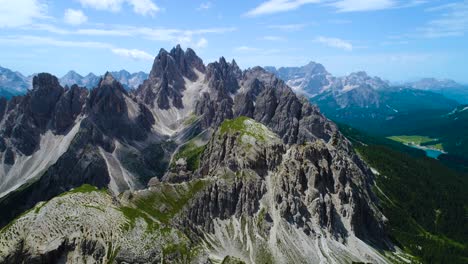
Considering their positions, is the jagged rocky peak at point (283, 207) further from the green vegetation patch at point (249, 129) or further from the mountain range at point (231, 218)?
the green vegetation patch at point (249, 129)

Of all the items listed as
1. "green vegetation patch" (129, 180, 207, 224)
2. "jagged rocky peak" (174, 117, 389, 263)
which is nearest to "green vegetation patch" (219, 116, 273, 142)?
"jagged rocky peak" (174, 117, 389, 263)

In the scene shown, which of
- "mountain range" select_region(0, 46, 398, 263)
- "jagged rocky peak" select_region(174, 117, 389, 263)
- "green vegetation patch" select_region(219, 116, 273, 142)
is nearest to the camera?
"mountain range" select_region(0, 46, 398, 263)

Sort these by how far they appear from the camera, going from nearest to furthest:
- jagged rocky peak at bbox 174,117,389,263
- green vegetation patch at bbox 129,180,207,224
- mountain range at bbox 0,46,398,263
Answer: mountain range at bbox 0,46,398,263 → green vegetation patch at bbox 129,180,207,224 → jagged rocky peak at bbox 174,117,389,263

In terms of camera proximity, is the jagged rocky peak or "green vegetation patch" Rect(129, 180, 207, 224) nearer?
"green vegetation patch" Rect(129, 180, 207, 224)

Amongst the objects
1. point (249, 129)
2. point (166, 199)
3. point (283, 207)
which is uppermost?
point (249, 129)

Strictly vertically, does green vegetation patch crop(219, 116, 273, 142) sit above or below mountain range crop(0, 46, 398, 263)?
above

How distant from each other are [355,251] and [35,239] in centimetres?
10335

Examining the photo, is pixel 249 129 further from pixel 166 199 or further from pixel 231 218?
pixel 166 199

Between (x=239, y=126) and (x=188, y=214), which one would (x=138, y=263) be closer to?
(x=188, y=214)

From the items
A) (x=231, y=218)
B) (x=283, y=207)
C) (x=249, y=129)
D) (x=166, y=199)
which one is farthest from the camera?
(x=249, y=129)

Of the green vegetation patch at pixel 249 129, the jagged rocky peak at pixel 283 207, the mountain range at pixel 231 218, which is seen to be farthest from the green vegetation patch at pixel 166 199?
the green vegetation patch at pixel 249 129

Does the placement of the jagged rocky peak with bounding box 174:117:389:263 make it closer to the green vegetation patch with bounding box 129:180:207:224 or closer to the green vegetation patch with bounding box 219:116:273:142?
the green vegetation patch with bounding box 219:116:273:142

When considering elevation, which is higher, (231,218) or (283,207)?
(283,207)

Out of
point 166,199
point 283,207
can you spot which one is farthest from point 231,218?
point 166,199
